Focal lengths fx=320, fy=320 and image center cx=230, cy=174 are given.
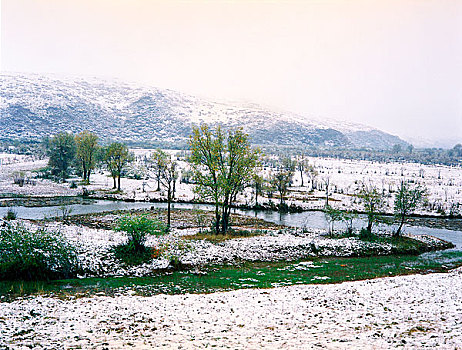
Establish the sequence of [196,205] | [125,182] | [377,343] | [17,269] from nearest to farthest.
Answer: [377,343] → [17,269] → [196,205] → [125,182]

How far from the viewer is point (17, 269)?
53.4 feet

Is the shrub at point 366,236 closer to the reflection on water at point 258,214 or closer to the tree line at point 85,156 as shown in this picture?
the reflection on water at point 258,214

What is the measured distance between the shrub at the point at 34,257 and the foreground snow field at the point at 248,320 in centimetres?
388

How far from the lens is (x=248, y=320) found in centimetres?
1149

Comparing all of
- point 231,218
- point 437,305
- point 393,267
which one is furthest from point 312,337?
point 231,218

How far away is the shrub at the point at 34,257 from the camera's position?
16.2 metres

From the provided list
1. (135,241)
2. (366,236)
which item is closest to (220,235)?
(135,241)

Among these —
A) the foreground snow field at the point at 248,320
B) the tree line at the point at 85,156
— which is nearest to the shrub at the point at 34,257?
the foreground snow field at the point at 248,320

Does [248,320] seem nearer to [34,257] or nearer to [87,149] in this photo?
[34,257]

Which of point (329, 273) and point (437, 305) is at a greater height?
point (437, 305)

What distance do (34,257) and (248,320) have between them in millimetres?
12067

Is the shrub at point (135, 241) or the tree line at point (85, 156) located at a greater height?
the tree line at point (85, 156)

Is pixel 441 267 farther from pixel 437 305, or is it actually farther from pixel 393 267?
pixel 437 305

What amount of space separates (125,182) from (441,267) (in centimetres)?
5984
